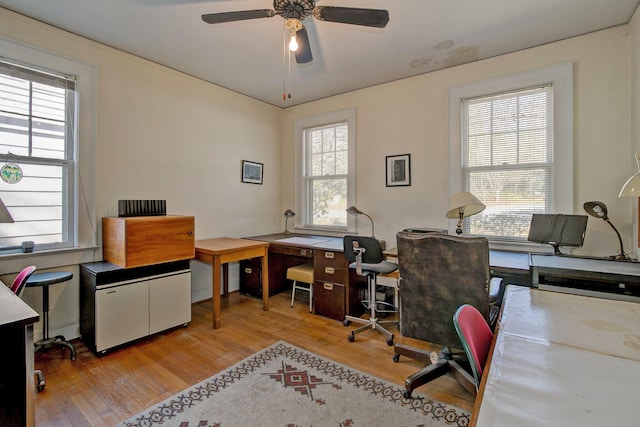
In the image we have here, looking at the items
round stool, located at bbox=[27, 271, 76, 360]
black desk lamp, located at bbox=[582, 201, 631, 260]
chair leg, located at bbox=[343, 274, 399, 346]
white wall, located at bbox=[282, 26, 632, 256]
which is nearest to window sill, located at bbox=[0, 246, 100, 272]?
round stool, located at bbox=[27, 271, 76, 360]

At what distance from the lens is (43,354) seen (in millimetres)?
2436

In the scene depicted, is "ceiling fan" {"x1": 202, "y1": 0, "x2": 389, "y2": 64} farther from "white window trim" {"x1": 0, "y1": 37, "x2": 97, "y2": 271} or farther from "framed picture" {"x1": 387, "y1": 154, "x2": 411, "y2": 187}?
"framed picture" {"x1": 387, "y1": 154, "x2": 411, "y2": 187}

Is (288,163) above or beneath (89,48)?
beneath

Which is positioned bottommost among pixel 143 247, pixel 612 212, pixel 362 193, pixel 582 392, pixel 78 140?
pixel 582 392

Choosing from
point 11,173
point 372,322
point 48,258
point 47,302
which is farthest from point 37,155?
point 372,322

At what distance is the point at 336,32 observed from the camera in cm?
260

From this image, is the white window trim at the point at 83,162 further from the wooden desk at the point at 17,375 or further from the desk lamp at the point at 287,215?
the desk lamp at the point at 287,215

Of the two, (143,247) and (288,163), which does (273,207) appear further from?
(143,247)

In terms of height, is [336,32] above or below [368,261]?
above

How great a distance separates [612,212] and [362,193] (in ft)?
7.85

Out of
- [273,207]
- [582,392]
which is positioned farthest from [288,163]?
[582,392]

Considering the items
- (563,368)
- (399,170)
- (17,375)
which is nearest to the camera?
(563,368)

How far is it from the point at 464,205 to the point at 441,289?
87cm

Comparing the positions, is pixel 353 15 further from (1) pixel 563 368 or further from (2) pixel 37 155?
(2) pixel 37 155
